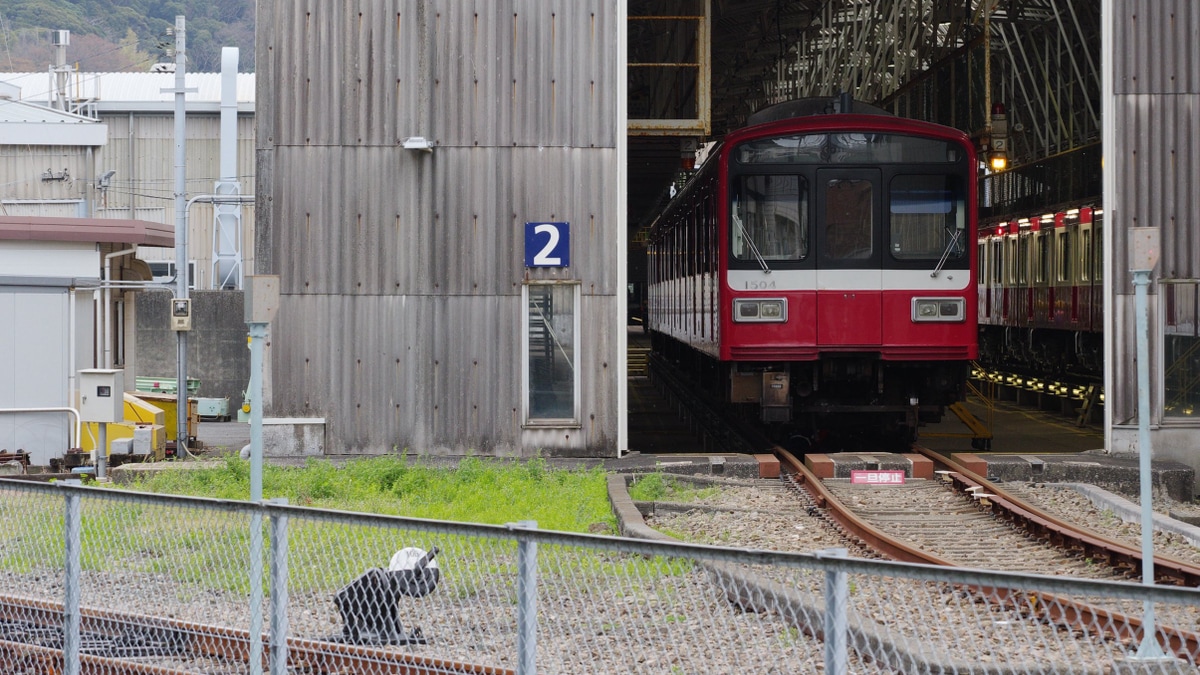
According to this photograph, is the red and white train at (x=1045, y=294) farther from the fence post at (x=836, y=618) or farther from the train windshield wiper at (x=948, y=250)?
the fence post at (x=836, y=618)

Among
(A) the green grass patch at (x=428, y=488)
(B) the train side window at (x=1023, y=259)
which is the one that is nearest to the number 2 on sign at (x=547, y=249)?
(A) the green grass patch at (x=428, y=488)

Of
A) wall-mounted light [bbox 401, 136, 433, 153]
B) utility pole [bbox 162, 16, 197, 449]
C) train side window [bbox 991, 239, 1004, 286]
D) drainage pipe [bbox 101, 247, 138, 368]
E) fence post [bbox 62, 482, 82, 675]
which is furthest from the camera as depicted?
train side window [bbox 991, 239, 1004, 286]

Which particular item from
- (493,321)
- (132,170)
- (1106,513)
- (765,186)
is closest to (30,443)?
(493,321)

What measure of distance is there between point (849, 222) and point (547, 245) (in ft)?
9.91

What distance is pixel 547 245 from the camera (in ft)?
43.0

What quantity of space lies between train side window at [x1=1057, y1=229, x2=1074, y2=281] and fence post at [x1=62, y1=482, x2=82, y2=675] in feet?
62.1

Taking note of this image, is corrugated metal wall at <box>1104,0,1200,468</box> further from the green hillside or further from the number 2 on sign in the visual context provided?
the green hillside

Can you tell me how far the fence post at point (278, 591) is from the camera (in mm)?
4801

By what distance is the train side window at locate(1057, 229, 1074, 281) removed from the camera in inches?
863

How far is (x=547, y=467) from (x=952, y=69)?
12.7m

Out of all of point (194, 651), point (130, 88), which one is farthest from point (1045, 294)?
point (130, 88)

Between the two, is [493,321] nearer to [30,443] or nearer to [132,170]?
[30,443]

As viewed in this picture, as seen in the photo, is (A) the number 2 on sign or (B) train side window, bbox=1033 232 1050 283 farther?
(B) train side window, bbox=1033 232 1050 283

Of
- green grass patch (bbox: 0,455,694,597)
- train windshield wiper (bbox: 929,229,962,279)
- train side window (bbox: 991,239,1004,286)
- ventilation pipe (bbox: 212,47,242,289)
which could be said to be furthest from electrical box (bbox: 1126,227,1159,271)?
ventilation pipe (bbox: 212,47,242,289)
